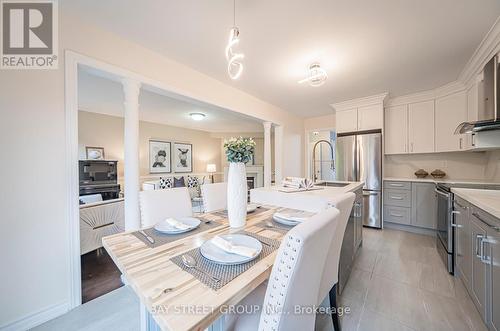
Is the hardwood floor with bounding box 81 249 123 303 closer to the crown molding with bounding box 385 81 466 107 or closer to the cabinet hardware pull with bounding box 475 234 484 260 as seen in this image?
the cabinet hardware pull with bounding box 475 234 484 260

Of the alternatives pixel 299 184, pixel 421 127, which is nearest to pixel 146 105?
pixel 299 184

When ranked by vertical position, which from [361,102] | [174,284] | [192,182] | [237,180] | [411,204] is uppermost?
[361,102]

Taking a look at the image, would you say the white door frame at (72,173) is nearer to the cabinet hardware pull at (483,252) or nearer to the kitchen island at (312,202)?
the kitchen island at (312,202)

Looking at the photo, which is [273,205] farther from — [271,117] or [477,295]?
[271,117]

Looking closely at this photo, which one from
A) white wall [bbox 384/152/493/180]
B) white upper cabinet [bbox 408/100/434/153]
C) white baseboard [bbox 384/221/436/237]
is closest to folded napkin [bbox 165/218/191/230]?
white baseboard [bbox 384/221/436/237]

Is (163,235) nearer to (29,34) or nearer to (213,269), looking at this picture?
(213,269)

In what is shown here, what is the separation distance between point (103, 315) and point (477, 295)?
2.88 metres

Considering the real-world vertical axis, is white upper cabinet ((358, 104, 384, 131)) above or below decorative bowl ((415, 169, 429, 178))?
above

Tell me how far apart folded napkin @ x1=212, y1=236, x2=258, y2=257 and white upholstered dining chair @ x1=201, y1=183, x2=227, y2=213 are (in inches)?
35.6

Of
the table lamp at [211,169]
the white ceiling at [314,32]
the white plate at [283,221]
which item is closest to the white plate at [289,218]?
the white plate at [283,221]

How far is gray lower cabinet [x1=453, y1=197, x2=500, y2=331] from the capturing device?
121 cm

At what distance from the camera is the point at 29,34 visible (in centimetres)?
154

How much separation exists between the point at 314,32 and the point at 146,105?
3.53m

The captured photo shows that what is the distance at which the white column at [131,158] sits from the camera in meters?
1.97
